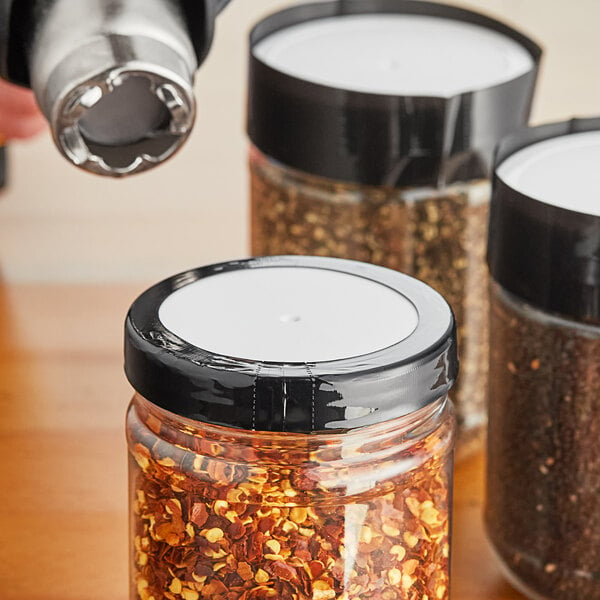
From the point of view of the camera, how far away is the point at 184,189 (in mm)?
1137

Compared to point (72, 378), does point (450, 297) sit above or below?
above

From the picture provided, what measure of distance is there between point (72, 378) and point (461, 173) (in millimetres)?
311

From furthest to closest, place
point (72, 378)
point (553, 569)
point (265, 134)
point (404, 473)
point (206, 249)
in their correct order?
point (206, 249) < point (72, 378) < point (265, 134) < point (553, 569) < point (404, 473)

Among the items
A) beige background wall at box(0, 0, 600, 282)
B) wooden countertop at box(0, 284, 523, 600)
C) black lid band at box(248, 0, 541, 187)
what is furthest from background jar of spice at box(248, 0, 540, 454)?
beige background wall at box(0, 0, 600, 282)

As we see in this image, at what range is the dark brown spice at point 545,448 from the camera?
604 mm

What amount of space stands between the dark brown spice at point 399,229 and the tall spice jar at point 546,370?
0.24 feet

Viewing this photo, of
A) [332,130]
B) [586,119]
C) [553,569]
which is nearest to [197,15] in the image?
[332,130]

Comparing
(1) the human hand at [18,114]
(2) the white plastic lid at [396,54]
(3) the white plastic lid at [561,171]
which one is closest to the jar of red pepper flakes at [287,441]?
(3) the white plastic lid at [561,171]

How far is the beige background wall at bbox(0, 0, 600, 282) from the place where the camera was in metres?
1.02

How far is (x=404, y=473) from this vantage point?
1.75ft

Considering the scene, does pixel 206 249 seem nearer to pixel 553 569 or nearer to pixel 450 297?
pixel 450 297

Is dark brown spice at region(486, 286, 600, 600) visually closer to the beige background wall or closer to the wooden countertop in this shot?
the wooden countertop

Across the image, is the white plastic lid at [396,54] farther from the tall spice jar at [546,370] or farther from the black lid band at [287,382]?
the black lid band at [287,382]

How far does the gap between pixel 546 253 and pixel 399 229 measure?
0.15 metres
